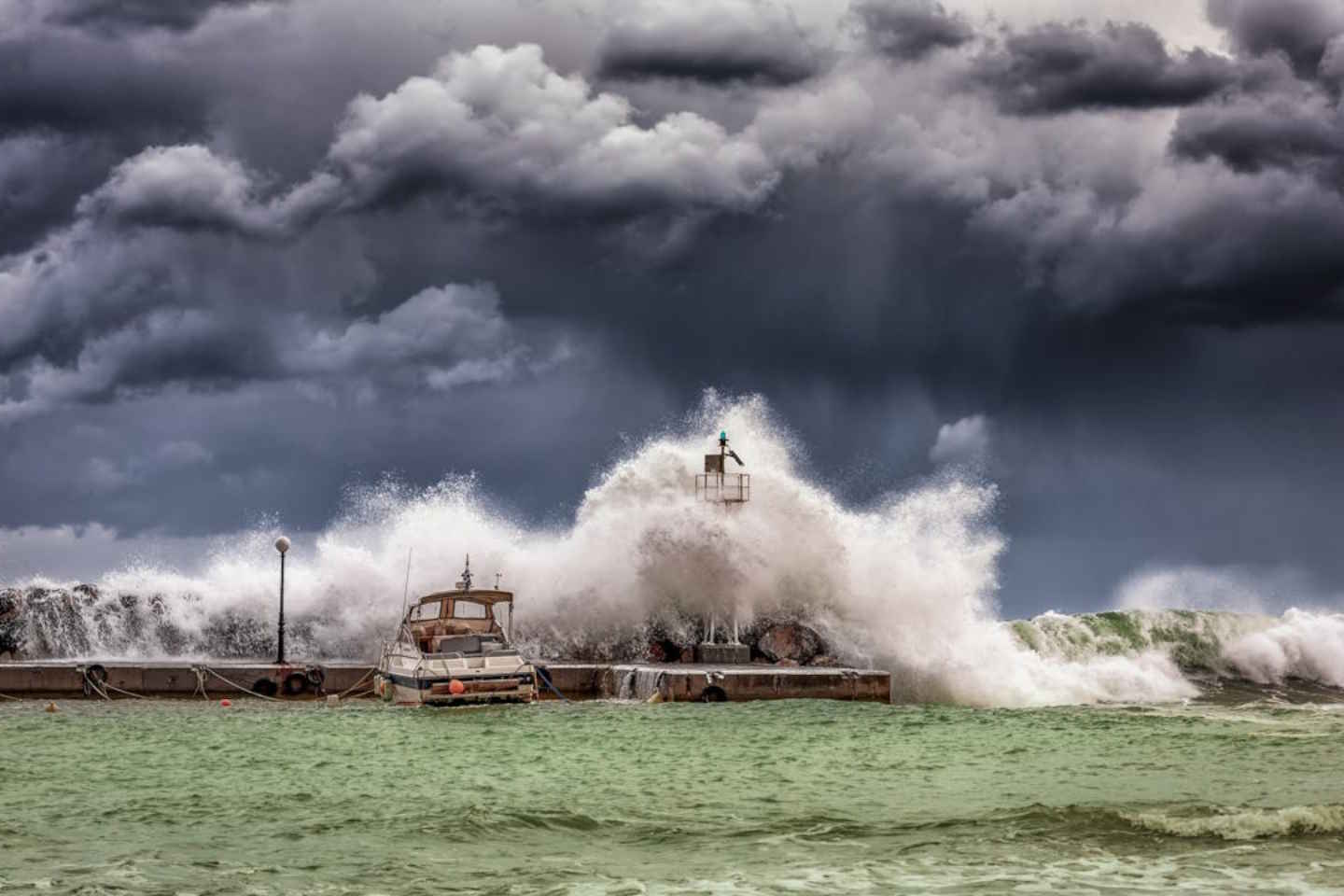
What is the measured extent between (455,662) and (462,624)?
12.9 feet

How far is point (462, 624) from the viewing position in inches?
1511

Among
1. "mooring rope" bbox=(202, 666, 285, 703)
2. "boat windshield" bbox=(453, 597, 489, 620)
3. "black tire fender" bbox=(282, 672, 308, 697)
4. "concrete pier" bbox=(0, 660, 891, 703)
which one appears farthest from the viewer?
"boat windshield" bbox=(453, 597, 489, 620)

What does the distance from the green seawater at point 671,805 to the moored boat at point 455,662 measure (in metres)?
2.33

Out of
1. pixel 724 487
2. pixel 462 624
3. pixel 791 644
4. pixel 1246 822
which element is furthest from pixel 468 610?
pixel 1246 822

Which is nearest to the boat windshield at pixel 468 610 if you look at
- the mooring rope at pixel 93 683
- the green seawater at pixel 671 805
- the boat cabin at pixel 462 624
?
the boat cabin at pixel 462 624

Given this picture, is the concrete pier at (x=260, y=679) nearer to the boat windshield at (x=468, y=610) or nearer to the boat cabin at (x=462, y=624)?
the boat cabin at (x=462, y=624)

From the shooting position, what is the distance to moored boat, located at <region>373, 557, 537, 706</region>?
112 feet

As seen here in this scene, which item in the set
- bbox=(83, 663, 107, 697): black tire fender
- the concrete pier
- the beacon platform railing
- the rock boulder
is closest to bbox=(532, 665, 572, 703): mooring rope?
the concrete pier

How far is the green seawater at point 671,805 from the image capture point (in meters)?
14.2

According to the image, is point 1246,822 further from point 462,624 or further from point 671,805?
point 462,624

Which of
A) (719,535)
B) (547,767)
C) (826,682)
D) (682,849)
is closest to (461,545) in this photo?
(719,535)

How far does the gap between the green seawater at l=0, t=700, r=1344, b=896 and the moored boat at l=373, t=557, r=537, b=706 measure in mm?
2334

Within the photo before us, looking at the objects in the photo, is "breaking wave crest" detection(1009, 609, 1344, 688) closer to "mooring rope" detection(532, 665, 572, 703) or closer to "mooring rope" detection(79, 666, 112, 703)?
"mooring rope" detection(532, 665, 572, 703)

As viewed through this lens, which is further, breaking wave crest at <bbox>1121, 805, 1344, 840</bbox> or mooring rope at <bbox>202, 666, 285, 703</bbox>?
mooring rope at <bbox>202, 666, 285, 703</bbox>
